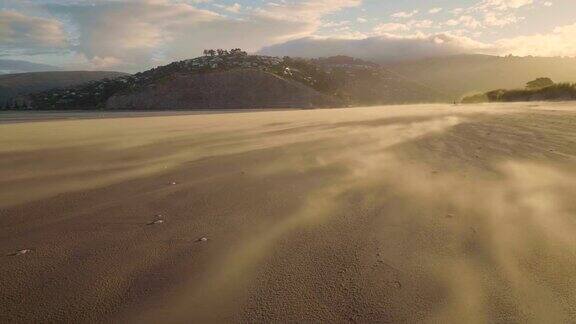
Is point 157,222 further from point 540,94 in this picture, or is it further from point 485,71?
point 485,71

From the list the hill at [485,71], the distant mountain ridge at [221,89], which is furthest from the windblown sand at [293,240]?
the hill at [485,71]

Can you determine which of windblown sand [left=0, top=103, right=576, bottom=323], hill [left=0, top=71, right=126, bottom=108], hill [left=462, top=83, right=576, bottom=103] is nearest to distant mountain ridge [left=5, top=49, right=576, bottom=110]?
hill [left=462, top=83, right=576, bottom=103]

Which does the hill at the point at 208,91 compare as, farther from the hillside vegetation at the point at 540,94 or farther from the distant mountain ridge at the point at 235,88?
the hillside vegetation at the point at 540,94

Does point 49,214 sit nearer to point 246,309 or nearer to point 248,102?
point 246,309

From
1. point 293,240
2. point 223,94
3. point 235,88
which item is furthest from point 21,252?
point 235,88

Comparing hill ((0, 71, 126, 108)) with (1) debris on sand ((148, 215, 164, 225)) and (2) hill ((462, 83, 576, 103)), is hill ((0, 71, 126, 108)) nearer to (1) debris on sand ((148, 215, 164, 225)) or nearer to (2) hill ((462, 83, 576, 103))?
(2) hill ((462, 83, 576, 103))
